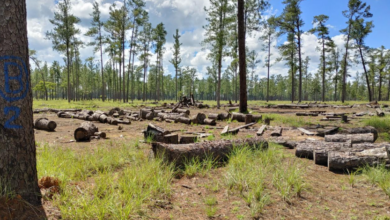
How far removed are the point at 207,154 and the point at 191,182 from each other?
98 centimetres

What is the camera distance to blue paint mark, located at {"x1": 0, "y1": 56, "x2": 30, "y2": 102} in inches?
94.7

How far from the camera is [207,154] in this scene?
4.43 m

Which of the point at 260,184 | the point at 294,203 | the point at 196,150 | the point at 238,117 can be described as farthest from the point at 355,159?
the point at 238,117

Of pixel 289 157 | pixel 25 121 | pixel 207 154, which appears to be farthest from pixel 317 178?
pixel 25 121

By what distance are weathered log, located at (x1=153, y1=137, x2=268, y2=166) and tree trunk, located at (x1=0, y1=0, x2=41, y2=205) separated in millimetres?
2106

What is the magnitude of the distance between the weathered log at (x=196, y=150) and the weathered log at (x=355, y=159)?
4.98ft

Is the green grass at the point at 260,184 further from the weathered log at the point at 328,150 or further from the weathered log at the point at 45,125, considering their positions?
the weathered log at the point at 45,125

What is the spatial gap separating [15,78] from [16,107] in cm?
36

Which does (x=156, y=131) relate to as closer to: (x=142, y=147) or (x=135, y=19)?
(x=142, y=147)

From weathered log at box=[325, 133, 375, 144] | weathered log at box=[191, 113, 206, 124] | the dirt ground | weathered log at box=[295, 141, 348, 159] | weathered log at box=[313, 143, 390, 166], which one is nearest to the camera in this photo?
the dirt ground

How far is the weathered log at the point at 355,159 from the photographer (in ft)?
12.9

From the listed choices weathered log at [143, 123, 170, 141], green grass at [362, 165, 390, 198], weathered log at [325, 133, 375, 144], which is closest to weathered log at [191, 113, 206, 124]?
weathered log at [143, 123, 170, 141]

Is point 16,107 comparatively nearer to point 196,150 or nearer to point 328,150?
point 196,150

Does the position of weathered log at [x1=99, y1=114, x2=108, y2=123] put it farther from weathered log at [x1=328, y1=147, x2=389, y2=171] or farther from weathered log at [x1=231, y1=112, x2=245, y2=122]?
weathered log at [x1=328, y1=147, x2=389, y2=171]
